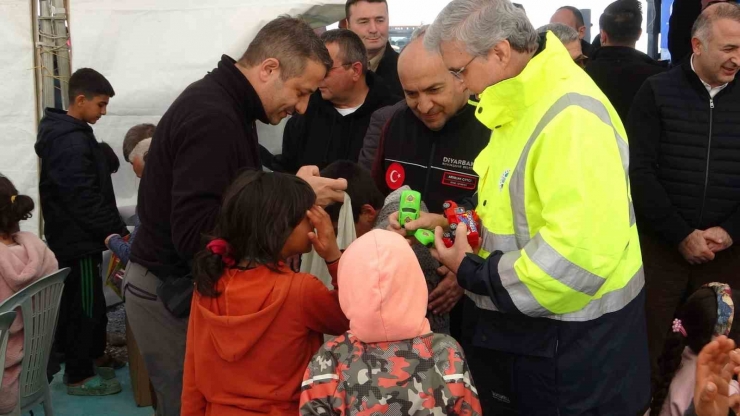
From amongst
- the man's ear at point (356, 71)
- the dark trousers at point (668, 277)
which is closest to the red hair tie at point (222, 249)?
the man's ear at point (356, 71)

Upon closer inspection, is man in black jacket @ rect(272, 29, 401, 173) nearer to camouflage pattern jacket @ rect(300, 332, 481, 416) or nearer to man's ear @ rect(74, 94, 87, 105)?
man's ear @ rect(74, 94, 87, 105)

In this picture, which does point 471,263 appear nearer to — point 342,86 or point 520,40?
point 520,40

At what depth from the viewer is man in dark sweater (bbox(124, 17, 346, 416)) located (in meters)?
2.38

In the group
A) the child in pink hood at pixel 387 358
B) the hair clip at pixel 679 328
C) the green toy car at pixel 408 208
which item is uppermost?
the green toy car at pixel 408 208

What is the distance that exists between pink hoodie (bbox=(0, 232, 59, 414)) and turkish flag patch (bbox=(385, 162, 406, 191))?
1.69 metres

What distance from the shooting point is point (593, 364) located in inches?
81.6

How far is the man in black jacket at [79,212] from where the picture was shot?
471 cm

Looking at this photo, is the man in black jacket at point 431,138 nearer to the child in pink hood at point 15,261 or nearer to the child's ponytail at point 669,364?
the child's ponytail at point 669,364

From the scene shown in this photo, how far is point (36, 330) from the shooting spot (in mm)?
3564

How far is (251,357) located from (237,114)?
761mm

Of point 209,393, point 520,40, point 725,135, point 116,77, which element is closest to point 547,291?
point 520,40

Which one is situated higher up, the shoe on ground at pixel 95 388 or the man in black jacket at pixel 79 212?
the man in black jacket at pixel 79 212

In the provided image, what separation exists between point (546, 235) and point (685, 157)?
2.16 meters

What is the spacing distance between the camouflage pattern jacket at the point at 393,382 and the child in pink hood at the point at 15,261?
1.87 meters
